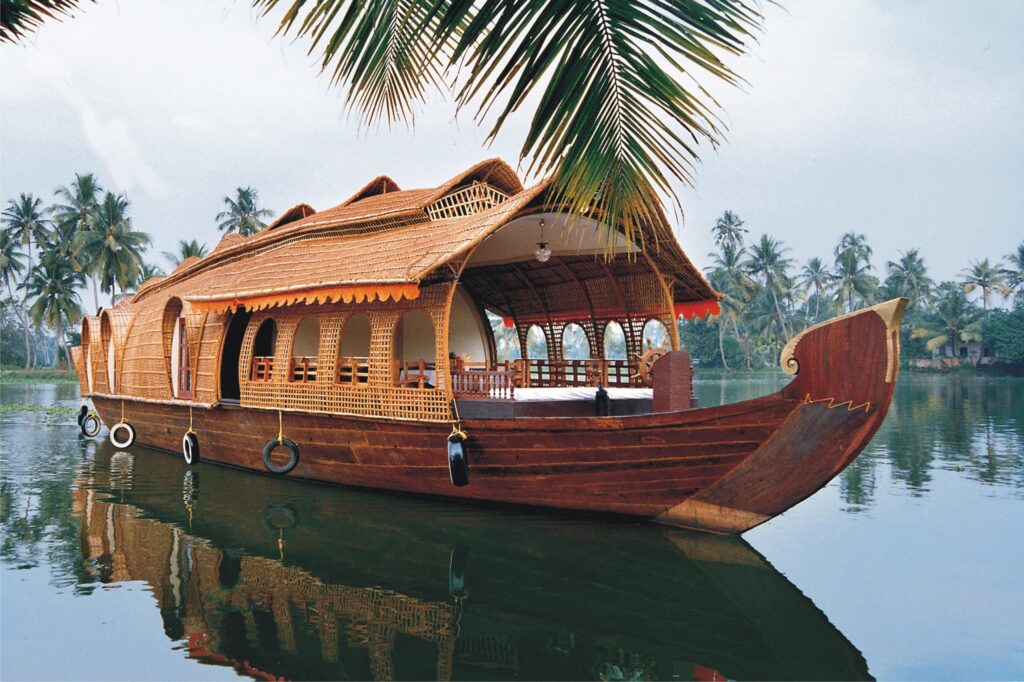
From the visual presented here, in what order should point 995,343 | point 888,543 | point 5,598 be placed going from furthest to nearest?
point 995,343 < point 888,543 < point 5,598

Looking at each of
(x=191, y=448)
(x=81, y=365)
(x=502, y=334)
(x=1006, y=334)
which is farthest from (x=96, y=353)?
(x=502, y=334)

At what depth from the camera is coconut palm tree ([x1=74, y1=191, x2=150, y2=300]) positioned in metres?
26.9

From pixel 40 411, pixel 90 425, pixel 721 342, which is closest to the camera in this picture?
pixel 90 425

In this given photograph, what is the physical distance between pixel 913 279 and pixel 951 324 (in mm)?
6383

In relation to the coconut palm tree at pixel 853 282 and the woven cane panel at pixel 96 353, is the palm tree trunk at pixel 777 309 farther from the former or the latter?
the woven cane panel at pixel 96 353

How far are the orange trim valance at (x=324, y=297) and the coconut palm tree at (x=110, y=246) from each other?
23443mm

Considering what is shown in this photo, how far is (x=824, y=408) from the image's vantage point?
14.4 ft

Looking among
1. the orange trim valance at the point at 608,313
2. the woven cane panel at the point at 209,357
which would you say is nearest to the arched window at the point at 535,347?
the orange trim valance at the point at 608,313

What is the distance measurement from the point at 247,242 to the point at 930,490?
8.14 metres

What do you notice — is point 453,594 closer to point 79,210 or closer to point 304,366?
point 304,366

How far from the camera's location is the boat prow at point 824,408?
421 cm

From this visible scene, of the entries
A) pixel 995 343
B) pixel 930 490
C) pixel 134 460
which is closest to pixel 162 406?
pixel 134 460

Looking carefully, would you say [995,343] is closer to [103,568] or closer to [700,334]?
[700,334]

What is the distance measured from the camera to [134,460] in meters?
8.88
